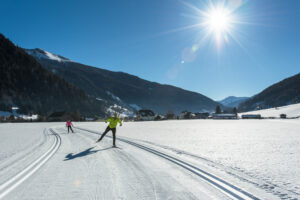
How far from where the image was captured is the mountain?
144 metres

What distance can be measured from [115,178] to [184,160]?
9.64 feet

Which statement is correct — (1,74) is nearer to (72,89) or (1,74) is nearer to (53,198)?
(72,89)

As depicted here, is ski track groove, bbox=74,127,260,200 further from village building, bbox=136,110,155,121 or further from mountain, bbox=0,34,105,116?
mountain, bbox=0,34,105,116

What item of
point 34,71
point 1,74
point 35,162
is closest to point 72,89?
point 34,71

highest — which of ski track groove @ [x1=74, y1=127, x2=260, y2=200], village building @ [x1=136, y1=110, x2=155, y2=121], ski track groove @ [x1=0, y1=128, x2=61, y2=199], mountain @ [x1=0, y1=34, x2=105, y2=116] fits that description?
mountain @ [x1=0, y1=34, x2=105, y2=116]

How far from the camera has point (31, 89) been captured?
6506 inches

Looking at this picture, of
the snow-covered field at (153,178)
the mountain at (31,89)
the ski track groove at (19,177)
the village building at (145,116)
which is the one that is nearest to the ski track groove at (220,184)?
the snow-covered field at (153,178)

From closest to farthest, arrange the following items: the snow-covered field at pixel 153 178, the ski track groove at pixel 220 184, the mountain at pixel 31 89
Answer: the ski track groove at pixel 220 184, the snow-covered field at pixel 153 178, the mountain at pixel 31 89

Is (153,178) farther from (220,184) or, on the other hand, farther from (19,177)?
(19,177)

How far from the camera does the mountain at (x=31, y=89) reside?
144288mm

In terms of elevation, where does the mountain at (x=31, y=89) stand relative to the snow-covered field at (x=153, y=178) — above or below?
above

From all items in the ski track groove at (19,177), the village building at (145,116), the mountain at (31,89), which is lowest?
the ski track groove at (19,177)

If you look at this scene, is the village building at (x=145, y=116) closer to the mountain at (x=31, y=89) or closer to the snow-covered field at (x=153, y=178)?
the mountain at (x=31, y=89)

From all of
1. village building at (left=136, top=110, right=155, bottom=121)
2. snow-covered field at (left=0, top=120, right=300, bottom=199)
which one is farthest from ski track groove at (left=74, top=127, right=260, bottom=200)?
village building at (left=136, top=110, right=155, bottom=121)
